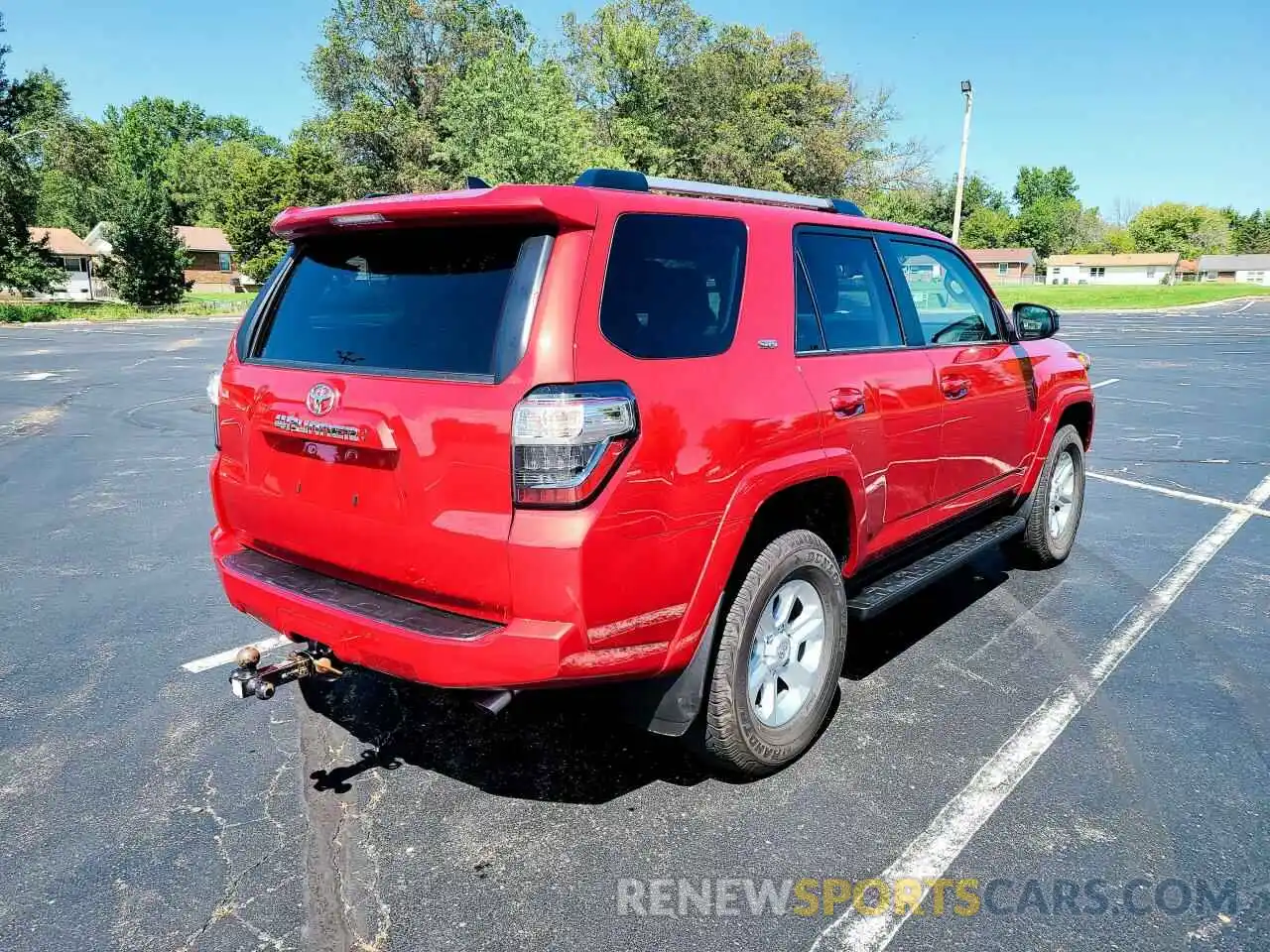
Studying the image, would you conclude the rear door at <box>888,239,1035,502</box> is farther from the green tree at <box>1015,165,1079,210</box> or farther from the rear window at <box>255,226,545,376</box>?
the green tree at <box>1015,165,1079,210</box>

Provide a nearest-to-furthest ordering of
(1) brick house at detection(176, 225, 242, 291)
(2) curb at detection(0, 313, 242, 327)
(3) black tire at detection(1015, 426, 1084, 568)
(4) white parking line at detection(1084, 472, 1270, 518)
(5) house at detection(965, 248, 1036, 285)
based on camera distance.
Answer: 1. (3) black tire at detection(1015, 426, 1084, 568)
2. (4) white parking line at detection(1084, 472, 1270, 518)
3. (2) curb at detection(0, 313, 242, 327)
4. (1) brick house at detection(176, 225, 242, 291)
5. (5) house at detection(965, 248, 1036, 285)

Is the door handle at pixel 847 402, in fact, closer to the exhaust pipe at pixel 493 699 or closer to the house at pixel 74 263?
the exhaust pipe at pixel 493 699

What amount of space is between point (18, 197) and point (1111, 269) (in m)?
131

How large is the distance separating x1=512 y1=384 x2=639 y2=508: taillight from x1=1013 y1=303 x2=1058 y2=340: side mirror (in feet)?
11.4

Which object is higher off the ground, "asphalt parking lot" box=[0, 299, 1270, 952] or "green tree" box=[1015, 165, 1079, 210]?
"green tree" box=[1015, 165, 1079, 210]

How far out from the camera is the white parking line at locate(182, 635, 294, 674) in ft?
13.2

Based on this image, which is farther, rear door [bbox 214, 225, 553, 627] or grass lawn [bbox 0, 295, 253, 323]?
grass lawn [bbox 0, 295, 253, 323]

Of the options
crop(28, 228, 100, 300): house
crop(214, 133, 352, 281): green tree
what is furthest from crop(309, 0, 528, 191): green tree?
crop(28, 228, 100, 300): house

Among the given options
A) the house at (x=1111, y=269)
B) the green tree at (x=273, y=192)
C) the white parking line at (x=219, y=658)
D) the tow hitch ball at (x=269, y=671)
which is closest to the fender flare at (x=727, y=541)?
the tow hitch ball at (x=269, y=671)

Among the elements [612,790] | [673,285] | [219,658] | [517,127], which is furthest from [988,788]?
[517,127]

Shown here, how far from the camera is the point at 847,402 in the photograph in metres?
3.33

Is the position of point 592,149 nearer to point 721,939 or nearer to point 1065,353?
point 1065,353

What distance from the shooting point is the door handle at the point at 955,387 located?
4.05 m

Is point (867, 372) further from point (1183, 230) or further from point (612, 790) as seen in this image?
point (1183, 230)
